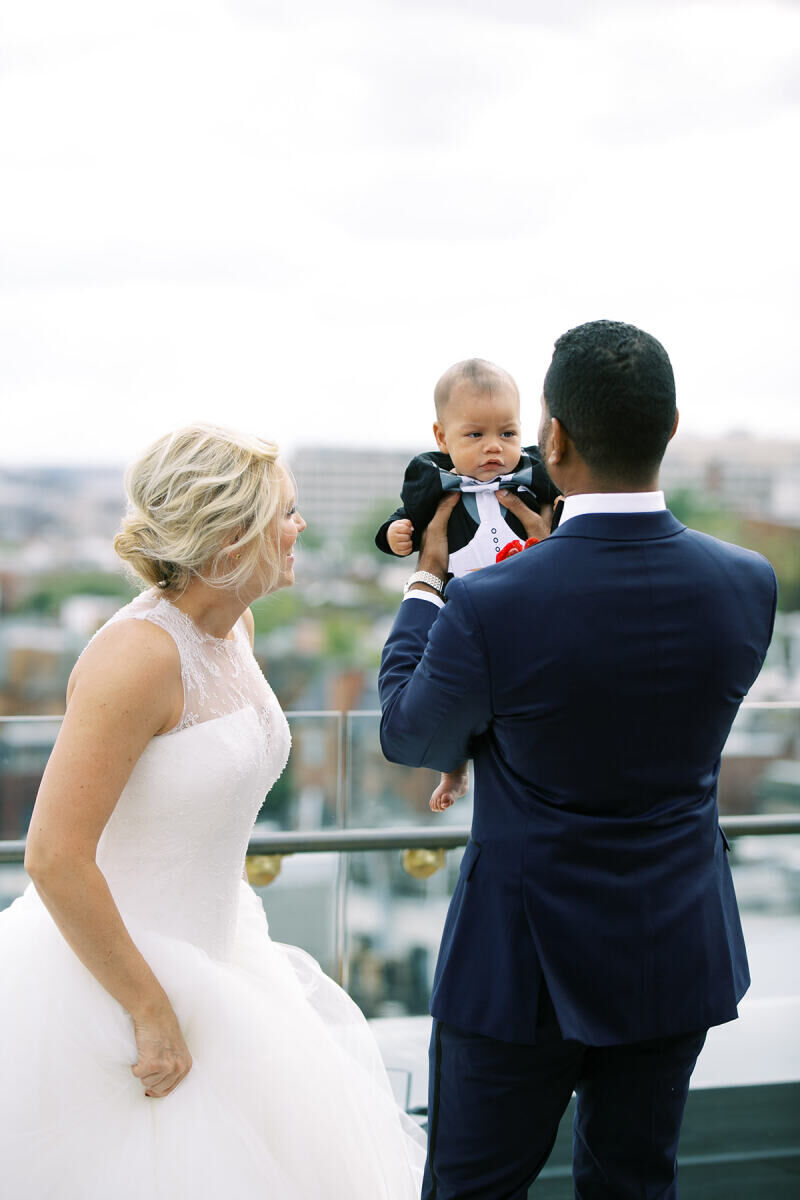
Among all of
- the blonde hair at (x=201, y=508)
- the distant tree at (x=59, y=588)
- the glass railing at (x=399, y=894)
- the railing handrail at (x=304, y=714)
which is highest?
the blonde hair at (x=201, y=508)

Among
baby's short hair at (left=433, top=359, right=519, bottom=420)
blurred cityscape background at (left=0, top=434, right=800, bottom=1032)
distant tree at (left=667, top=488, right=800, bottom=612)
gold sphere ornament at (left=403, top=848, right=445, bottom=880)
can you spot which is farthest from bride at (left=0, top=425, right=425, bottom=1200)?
distant tree at (left=667, top=488, right=800, bottom=612)

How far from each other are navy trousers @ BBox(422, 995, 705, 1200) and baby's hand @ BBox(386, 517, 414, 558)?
64 cm

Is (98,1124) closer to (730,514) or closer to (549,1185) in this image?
(549,1185)

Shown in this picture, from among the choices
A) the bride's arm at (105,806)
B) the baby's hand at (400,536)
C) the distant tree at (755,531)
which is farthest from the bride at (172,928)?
the distant tree at (755,531)

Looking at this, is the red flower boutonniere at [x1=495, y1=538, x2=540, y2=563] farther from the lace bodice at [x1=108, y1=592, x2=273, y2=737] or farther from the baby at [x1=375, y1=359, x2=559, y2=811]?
the lace bodice at [x1=108, y1=592, x2=273, y2=737]

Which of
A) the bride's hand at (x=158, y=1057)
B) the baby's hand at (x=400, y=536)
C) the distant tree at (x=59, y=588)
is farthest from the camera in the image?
the distant tree at (x=59, y=588)

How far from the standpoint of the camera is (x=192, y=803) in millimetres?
1254

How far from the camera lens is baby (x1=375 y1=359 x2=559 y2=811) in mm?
1494

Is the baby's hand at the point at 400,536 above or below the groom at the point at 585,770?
above

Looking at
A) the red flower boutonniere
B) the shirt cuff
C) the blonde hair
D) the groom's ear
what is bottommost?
the shirt cuff

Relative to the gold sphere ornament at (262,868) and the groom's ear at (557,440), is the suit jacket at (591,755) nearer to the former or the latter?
the groom's ear at (557,440)

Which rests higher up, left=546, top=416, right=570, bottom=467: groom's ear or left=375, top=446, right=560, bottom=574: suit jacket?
left=546, top=416, right=570, bottom=467: groom's ear

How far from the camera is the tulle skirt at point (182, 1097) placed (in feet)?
3.79

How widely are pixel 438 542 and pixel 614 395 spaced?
411 mm
